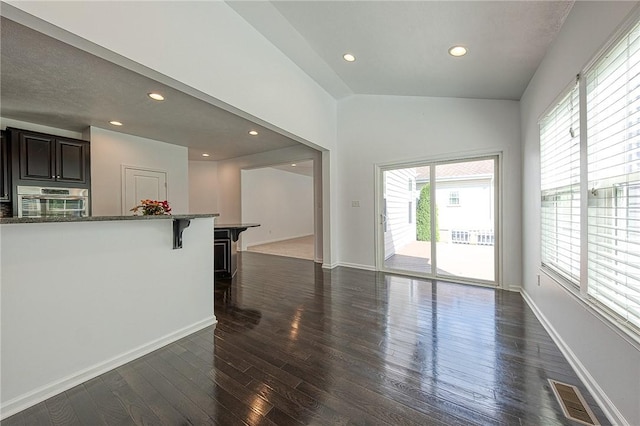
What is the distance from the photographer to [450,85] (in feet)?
11.5

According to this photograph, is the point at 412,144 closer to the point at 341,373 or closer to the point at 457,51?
the point at 457,51

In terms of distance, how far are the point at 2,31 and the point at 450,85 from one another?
4.70 meters

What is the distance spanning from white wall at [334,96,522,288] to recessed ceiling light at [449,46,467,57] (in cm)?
141

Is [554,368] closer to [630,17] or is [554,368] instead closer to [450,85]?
[630,17]

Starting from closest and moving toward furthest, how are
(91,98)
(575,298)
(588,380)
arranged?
(588,380), (575,298), (91,98)

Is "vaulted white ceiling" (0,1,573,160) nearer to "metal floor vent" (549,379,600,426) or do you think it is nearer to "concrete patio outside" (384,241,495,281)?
"concrete patio outside" (384,241,495,281)

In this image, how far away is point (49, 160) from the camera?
13.0 feet

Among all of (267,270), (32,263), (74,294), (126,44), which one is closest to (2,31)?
(126,44)

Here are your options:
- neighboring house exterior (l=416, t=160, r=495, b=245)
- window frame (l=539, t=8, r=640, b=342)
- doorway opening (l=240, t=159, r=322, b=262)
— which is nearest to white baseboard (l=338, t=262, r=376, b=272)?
doorway opening (l=240, t=159, r=322, b=262)

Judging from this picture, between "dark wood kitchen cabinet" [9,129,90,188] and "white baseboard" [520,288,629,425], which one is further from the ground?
"dark wood kitchen cabinet" [9,129,90,188]

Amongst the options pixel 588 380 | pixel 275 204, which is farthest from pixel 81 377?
pixel 275 204

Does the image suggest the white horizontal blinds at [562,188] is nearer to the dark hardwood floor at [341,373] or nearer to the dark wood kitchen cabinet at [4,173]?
the dark hardwood floor at [341,373]

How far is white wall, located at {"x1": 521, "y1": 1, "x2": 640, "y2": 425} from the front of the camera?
52.8 inches

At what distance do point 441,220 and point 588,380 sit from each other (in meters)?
2.77
